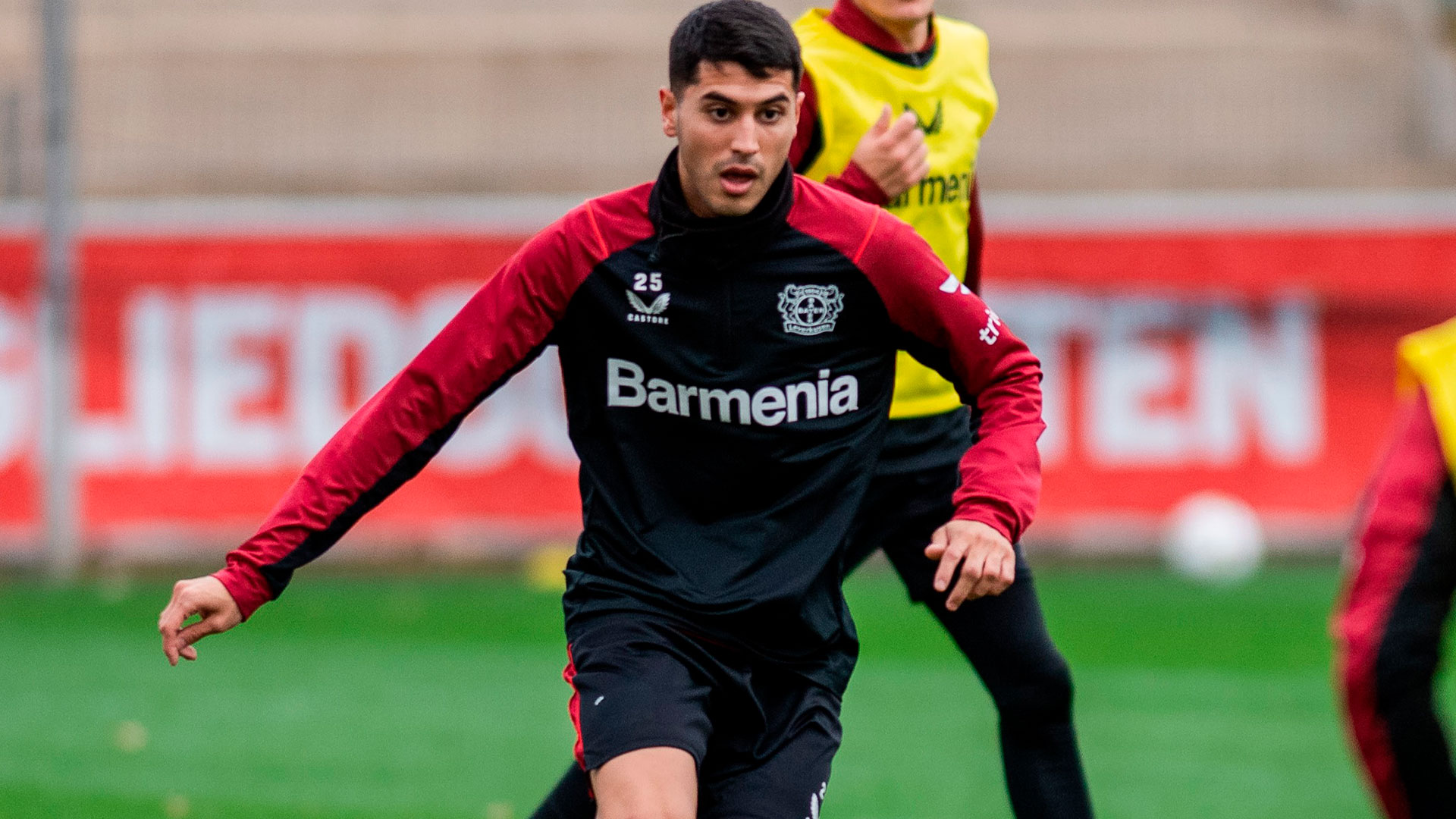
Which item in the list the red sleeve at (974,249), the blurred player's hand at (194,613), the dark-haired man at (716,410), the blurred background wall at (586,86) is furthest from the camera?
the blurred background wall at (586,86)

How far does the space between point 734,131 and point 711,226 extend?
21 centimetres

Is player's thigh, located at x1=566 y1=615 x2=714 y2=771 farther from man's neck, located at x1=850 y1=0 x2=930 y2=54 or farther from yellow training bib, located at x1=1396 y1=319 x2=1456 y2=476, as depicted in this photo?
man's neck, located at x1=850 y1=0 x2=930 y2=54

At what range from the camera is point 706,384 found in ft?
12.4

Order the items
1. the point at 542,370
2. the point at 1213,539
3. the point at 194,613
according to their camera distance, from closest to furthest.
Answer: the point at 194,613 < the point at 1213,539 < the point at 542,370

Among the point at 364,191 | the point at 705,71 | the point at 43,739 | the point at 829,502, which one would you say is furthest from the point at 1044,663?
the point at 364,191

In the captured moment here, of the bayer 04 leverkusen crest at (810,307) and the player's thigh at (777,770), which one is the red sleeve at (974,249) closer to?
the bayer 04 leverkusen crest at (810,307)

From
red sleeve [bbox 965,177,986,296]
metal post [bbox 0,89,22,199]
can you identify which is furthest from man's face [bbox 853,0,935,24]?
metal post [bbox 0,89,22,199]

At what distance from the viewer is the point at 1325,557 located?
37.0 feet

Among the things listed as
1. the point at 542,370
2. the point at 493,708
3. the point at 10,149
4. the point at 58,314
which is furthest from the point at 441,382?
the point at 10,149

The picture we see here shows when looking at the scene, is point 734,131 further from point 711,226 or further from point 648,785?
point 648,785

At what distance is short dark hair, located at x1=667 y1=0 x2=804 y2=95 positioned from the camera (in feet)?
11.9

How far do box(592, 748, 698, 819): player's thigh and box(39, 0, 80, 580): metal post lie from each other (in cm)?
821

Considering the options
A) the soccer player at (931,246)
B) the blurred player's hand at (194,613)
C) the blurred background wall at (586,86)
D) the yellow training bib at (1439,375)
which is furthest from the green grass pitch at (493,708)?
the blurred background wall at (586,86)

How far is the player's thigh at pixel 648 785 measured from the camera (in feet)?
11.2
